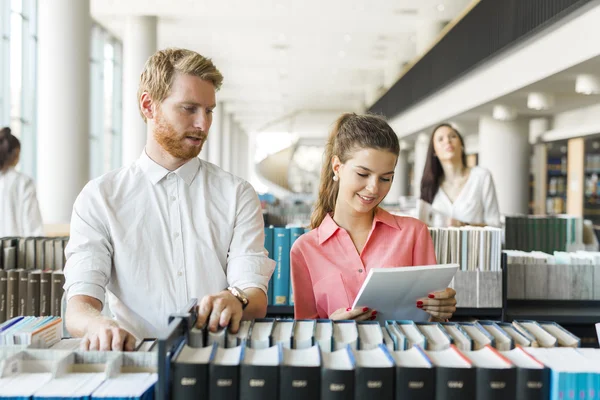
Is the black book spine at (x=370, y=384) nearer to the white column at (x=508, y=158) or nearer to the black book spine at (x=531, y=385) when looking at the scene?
the black book spine at (x=531, y=385)

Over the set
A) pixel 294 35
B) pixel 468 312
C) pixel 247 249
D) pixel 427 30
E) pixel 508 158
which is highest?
pixel 294 35

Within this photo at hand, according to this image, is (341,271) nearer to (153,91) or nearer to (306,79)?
(153,91)

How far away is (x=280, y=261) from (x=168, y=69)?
2026 mm

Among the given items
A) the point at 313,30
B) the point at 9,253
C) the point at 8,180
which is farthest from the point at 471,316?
the point at 313,30

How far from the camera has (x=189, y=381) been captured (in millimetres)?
1110

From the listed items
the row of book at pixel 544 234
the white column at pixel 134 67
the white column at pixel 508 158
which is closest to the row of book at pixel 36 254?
the row of book at pixel 544 234

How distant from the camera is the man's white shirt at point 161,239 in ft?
5.74

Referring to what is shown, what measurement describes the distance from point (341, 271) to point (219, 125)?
22.2 metres

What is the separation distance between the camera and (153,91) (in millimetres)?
1739

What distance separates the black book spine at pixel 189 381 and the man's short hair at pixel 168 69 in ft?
2.85

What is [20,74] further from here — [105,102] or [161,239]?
[161,239]

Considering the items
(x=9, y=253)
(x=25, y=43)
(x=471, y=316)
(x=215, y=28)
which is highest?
(x=215, y=28)

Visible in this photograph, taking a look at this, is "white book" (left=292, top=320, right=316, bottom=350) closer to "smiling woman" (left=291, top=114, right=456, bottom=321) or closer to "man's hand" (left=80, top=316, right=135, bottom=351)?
"man's hand" (left=80, top=316, right=135, bottom=351)

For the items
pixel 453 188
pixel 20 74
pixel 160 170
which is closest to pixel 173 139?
pixel 160 170
